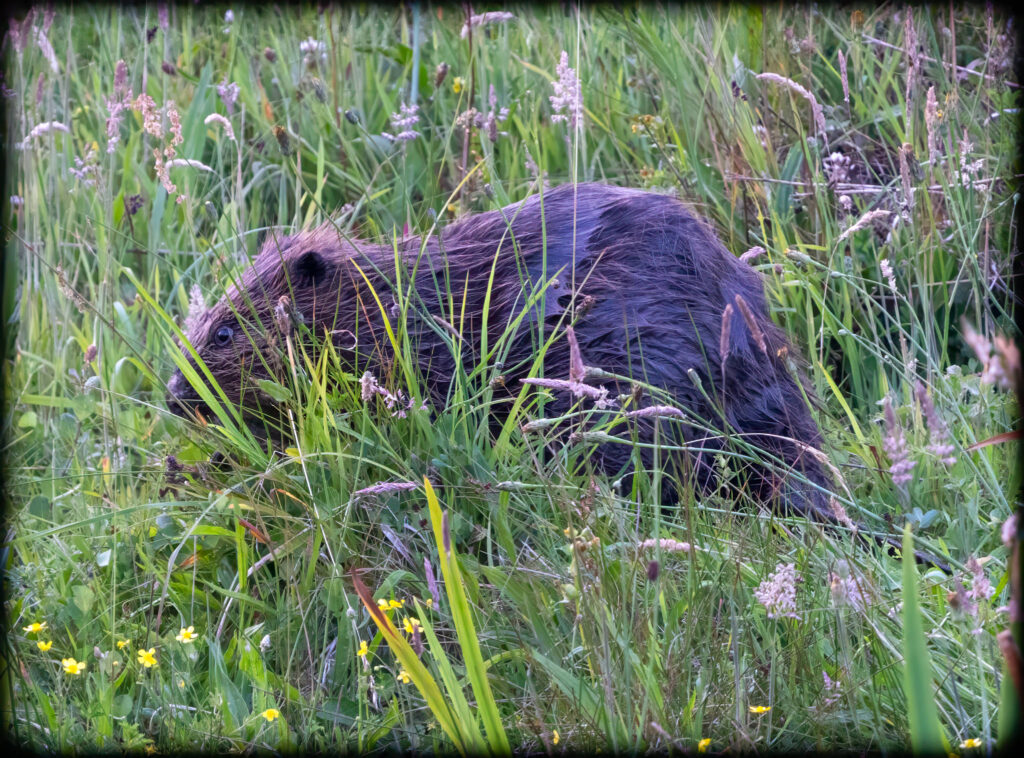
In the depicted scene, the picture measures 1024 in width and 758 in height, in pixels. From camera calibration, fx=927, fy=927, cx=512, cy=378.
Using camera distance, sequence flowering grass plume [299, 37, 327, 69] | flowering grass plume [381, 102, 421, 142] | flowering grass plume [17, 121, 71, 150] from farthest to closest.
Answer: flowering grass plume [299, 37, 327, 69] < flowering grass plume [381, 102, 421, 142] < flowering grass plume [17, 121, 71, 150]

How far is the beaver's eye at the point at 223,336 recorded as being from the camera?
308 centimetres

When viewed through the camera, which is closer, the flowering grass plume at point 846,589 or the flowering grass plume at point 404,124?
the flowering grass plume at point 846,589

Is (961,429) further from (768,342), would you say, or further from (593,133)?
(593,133)

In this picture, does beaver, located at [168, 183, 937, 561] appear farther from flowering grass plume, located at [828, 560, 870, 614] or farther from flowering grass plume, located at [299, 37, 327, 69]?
flowering grass plume, located at [299, 37, 327, 69]

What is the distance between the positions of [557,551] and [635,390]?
56 centimetres

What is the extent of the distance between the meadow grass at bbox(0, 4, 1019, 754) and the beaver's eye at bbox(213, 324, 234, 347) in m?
0.16

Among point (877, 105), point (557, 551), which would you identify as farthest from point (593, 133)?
point (557, 551)

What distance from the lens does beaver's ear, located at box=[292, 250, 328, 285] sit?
307 cm

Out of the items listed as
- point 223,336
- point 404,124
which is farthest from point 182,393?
point 404,124

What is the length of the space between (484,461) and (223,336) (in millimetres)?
1221

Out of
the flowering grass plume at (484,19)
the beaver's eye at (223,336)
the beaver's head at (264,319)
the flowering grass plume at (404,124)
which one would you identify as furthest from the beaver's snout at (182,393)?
the flowering grass plume at (484,19)

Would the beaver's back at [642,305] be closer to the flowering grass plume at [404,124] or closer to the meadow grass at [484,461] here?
the meadow grass at [484,461]

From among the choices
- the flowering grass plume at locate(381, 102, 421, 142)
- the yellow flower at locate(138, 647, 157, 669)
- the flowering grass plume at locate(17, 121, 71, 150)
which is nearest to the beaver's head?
the flowering grass plume at locate(381, 102, 421, 142)

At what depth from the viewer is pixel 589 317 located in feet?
8.87
